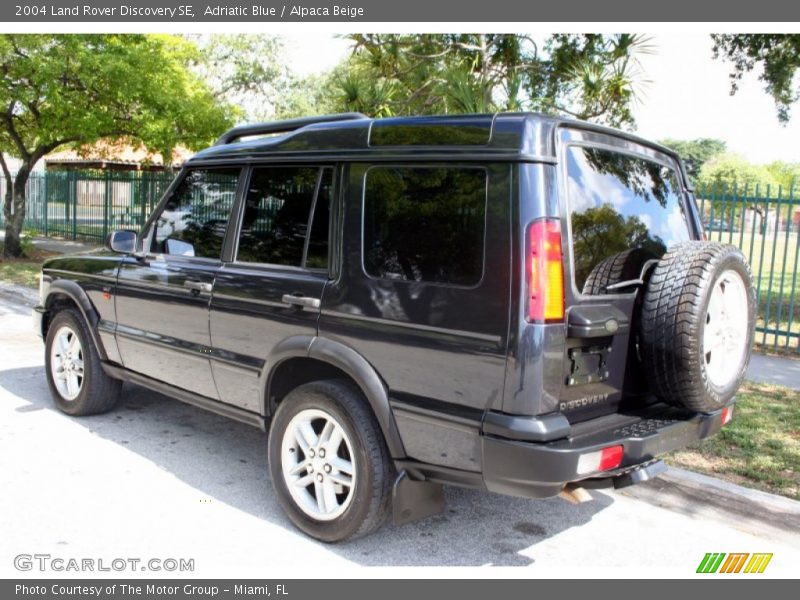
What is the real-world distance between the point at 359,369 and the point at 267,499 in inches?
52.0

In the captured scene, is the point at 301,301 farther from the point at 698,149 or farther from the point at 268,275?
the point at 698,149

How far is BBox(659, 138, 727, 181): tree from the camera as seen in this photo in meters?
76.4

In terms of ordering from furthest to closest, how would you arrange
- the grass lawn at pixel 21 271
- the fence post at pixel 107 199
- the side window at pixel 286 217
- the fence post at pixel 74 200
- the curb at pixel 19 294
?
the fence post at pixel 74 200 → the fence post at pixel 107 199 → the grass lawn at pixel 21 271 → the curb at pixel 19 294 → the side window at pixel 286 217

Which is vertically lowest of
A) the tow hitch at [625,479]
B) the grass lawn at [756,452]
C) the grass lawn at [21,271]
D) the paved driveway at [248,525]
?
the paved driveway at [248,525]

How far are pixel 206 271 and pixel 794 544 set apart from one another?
11.7 feet

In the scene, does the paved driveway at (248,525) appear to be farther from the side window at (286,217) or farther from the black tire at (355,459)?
the side window at (286,217)

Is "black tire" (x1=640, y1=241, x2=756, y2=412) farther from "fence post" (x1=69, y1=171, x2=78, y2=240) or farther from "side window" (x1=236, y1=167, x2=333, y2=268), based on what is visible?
"fence post" (x1=69, y1=171, x2=78, y2=240)

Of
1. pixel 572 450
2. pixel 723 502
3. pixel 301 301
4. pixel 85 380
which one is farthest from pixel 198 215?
pixel 723 502

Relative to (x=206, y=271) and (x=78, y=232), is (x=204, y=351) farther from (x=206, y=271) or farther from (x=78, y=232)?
(x=78, y=232)

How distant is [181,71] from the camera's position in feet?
46.6

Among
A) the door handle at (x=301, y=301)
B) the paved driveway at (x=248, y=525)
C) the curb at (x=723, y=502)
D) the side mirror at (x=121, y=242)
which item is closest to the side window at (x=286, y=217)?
the door handle at (x=301, y=301)

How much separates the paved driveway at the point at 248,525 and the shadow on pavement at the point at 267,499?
0.4 inches

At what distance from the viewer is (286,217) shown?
4.15 m

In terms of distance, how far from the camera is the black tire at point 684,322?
3.32 metres
